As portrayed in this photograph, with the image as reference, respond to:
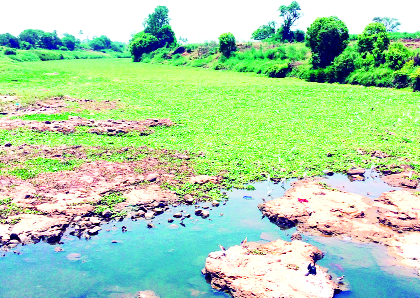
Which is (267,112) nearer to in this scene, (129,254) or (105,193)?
(105,193)

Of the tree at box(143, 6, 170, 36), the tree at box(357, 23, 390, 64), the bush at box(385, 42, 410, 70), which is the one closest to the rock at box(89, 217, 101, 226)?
the bush at box(385, 42, 410, 70)

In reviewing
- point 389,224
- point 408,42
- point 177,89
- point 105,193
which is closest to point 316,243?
point 389,224

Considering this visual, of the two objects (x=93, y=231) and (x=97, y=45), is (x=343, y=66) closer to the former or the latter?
(x=93, y=231)

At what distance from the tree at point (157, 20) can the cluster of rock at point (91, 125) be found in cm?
6469

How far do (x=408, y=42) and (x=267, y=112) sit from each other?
2939 cm

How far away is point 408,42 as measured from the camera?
129 feet

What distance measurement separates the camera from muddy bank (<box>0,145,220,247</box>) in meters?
7.43

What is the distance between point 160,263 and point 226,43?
147 ft

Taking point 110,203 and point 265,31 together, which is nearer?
point 110,203

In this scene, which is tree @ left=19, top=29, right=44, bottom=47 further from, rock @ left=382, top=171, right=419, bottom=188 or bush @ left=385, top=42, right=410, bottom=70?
rock @ left=382, top=171, right=419, bottom=188

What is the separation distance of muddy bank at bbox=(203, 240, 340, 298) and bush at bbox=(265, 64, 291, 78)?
28.5 m

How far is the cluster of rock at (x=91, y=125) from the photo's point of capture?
13359 mm

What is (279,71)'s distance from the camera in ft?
111

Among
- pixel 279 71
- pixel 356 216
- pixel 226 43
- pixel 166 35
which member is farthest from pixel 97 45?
pixel 356 216
